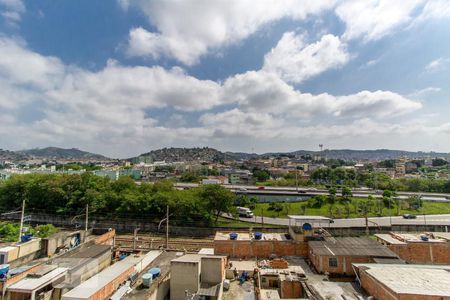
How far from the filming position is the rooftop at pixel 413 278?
10086 mm

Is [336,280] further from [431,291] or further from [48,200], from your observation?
[48,200]

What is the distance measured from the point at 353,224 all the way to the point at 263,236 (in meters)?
17.3

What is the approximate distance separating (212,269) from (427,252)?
1633cm

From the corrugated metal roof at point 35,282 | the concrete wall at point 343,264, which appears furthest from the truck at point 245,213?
the corrugated metal roof at point 35,282

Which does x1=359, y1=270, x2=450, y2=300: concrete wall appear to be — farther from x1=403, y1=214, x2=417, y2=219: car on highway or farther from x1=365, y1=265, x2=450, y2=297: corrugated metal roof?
x1=403, y1=214, x2=417, y2=219: car on highway

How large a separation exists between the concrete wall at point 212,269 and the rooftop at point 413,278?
24.8ft

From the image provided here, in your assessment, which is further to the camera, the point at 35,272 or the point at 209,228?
the point at 209,228

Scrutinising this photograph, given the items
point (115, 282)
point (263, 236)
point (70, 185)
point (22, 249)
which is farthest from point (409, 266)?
point (70, 185)

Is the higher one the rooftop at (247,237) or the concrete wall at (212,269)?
the rooftop at (247,237)

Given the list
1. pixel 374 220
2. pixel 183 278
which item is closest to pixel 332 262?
pixel 183 278

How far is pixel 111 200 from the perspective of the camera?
3362 cm

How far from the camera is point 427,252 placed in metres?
18.8

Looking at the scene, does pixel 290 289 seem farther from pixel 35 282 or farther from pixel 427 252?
pixel 35 282

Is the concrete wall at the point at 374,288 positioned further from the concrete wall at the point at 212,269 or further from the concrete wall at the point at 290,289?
the concrete wall at the point at 212,269
